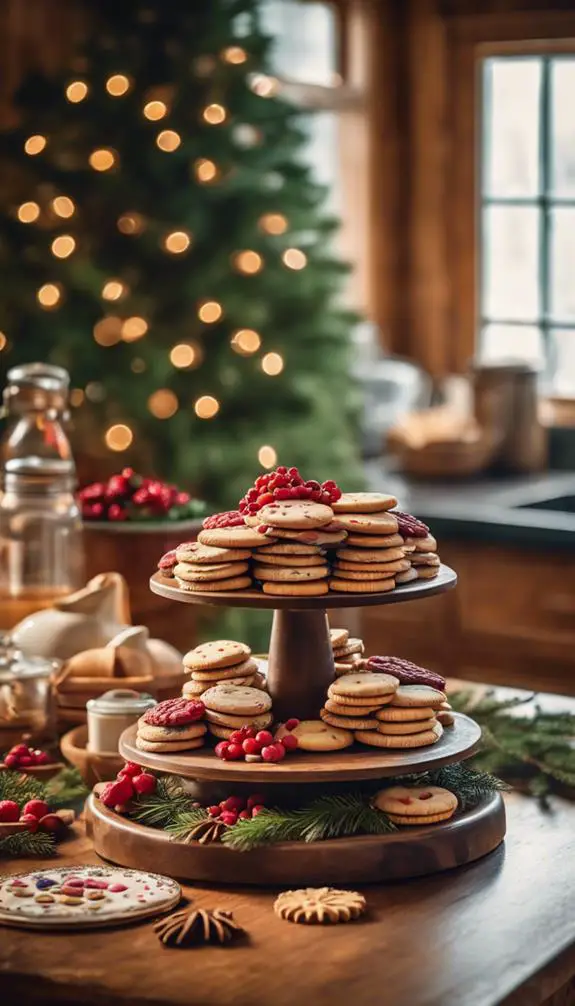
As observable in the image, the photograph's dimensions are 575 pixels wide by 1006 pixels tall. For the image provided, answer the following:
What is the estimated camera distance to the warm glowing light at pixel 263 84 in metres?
4.07

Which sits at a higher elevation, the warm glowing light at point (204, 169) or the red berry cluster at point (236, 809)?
the warm glowing light at point (204, 169)

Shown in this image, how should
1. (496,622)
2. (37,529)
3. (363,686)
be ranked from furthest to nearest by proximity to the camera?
(496,622) → (37,529) → (363,686)

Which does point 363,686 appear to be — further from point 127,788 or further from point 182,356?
point 182,356

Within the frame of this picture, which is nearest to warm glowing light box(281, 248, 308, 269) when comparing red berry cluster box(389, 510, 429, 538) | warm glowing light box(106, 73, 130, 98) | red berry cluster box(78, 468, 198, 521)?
warm glowing light box(106, 73, 130, 98)

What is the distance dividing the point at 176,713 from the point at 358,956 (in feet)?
1.17

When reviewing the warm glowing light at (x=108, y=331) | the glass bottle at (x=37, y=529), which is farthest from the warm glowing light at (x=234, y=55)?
the glass bottle at (x=37, y=529)

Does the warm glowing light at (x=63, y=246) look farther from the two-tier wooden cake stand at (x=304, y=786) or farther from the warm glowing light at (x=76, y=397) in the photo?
the two-tier wooden cake stand at (x=304, y=786)

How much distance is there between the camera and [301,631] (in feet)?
5.98

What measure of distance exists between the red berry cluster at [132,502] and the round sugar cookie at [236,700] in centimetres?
107

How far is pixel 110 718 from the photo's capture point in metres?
2.02

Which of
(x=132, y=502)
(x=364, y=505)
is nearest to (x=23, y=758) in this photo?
(x=364, y=505)

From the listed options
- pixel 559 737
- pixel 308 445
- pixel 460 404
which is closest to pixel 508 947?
pixel 559 737

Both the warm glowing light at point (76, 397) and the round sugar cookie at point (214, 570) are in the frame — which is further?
the warm glowing light at point (76, 397)

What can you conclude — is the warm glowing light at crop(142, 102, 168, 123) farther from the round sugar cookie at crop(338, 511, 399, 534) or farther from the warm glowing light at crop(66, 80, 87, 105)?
the round sugar cookie at crop(338, 511, 399, 534)
